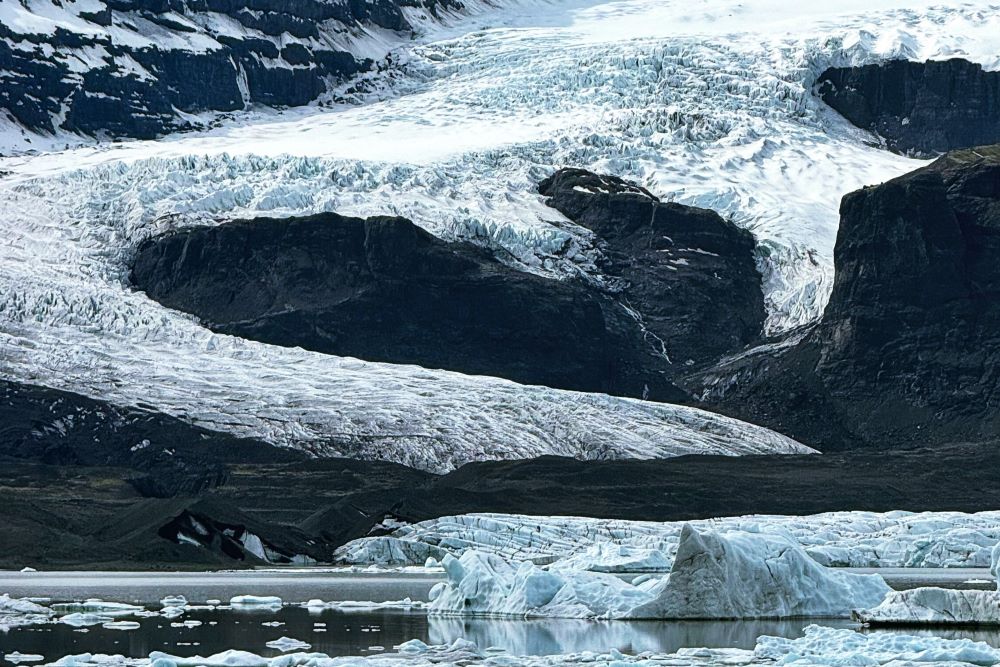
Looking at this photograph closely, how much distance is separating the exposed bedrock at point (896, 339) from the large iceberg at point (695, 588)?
103 meters

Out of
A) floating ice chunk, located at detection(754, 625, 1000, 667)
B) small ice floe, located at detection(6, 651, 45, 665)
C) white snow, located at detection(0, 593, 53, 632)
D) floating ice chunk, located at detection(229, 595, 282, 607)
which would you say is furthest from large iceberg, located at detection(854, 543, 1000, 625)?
white snow, located at detection(0, 593, 53, 632)

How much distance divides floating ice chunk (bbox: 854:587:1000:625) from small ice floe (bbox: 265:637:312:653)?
500 inches

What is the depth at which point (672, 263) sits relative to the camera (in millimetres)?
183750

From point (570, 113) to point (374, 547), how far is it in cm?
10382

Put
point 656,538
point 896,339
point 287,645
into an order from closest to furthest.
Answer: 1. point 287,645
2. point 656,538
3. point 896,339

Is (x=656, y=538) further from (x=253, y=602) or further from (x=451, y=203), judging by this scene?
(x=451, y=203)

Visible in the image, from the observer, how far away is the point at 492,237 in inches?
6722

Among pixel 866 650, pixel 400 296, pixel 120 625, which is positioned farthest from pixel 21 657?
pixel 400 296

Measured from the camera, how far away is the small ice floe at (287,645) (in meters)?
39.1

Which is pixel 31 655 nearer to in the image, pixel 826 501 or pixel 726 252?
pixel 826 501

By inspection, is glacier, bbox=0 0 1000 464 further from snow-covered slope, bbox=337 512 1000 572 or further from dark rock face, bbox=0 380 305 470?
snow-covered slope, bbox=337 512 1000 572

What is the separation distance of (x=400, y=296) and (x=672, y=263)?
30926 millimetres

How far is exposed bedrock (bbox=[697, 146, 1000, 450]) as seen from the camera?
151875 mm

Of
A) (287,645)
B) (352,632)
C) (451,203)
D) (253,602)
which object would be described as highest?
(287,645)
